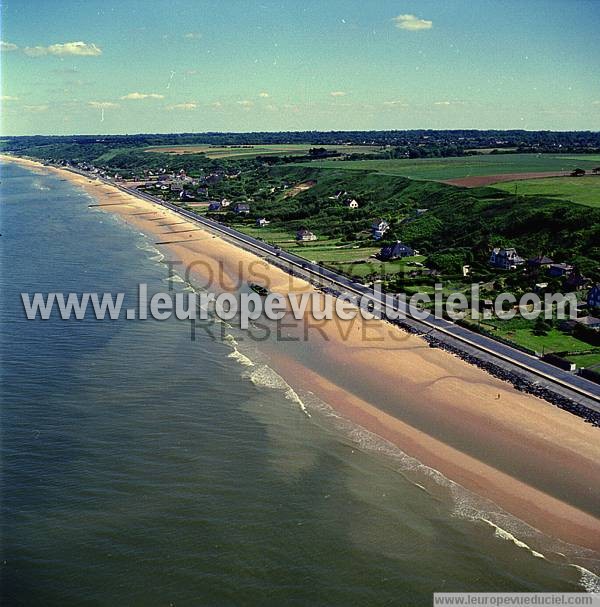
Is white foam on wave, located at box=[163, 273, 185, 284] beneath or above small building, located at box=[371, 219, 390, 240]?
beneath

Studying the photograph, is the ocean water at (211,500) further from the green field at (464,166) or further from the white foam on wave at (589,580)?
the green field at (464,166)

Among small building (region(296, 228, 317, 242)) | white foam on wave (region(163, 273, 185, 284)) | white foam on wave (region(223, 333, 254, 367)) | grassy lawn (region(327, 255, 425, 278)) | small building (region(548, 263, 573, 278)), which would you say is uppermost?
small building (region(296, 228, 317, 242))

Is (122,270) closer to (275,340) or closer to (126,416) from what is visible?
(275,340)

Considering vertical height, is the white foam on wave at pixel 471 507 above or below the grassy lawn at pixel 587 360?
below

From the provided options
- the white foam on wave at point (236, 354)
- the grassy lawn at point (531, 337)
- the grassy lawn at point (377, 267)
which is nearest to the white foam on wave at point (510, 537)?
the grassy lawn at point (531, 337)

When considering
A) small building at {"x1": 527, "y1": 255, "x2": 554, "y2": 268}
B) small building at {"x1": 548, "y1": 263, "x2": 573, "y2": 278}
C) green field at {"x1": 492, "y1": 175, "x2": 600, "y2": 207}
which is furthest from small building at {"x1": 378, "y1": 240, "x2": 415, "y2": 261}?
green field at {"x1": 492, "y1": 175, "x2": 600, "y2": 207}

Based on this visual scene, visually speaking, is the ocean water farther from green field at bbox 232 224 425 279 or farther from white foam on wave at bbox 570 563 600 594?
green field at bbox 232 224 425 279

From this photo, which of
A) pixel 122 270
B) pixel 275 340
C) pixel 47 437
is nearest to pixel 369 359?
pixel 275 340
